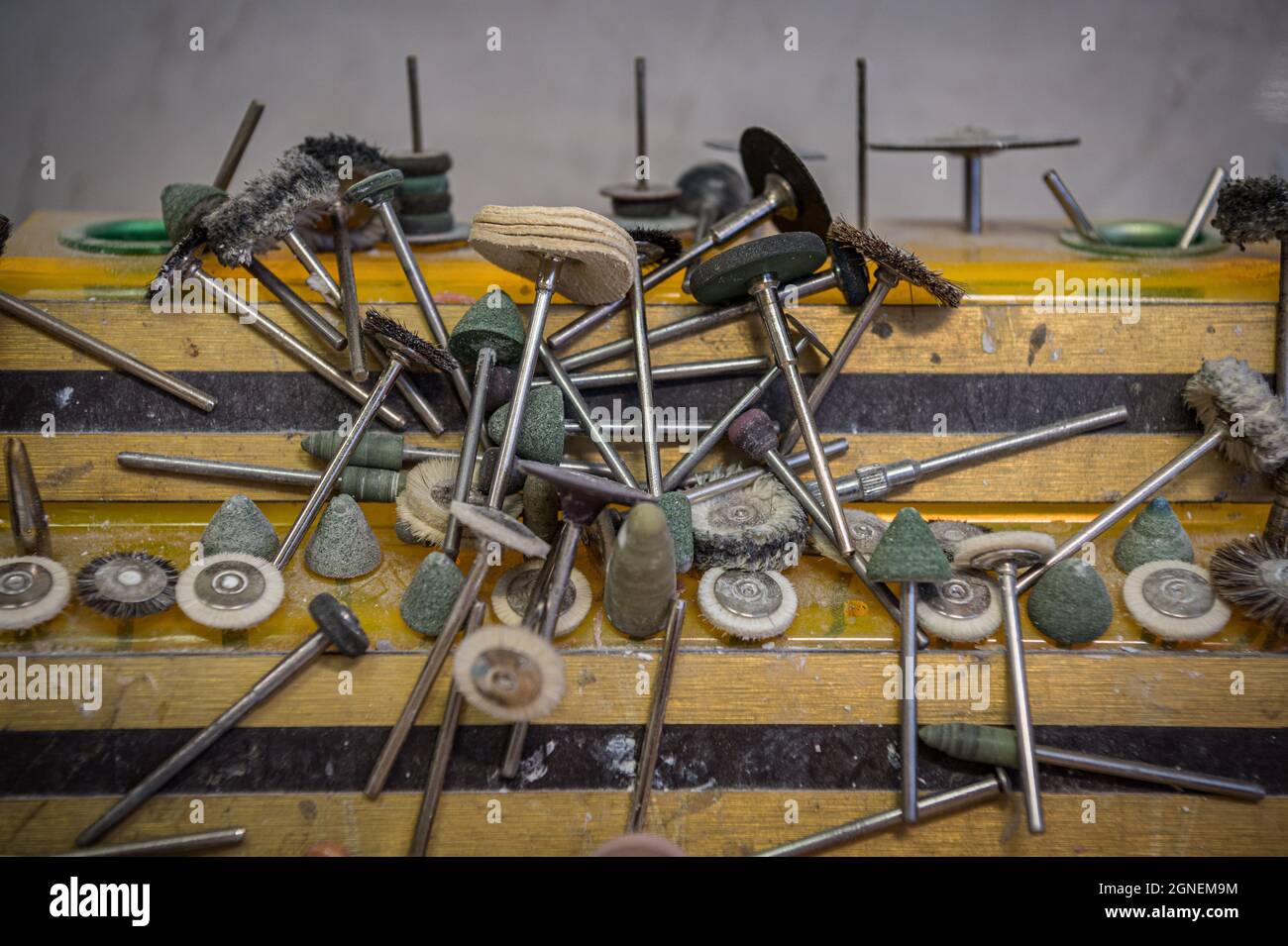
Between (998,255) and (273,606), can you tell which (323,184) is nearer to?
(273,606)

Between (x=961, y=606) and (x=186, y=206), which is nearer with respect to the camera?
(x=961, y=606)

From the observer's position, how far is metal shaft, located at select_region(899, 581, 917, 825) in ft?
4.70

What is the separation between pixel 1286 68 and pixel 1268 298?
0.76 m

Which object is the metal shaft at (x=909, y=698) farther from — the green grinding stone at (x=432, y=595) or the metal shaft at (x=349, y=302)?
the metal shaft at (x=349, y=302)

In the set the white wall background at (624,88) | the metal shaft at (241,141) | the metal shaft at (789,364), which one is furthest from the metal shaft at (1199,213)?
the metal shaft at (241,141)

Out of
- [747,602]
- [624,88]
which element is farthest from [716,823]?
[624,88]

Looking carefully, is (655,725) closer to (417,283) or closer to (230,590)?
(230,590)

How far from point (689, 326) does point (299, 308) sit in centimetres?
70

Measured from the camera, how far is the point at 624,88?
3420mm

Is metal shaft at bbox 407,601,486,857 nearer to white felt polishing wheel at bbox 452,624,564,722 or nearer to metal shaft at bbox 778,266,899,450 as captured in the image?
white felt polishing wheel at bbox 452,624,564,722

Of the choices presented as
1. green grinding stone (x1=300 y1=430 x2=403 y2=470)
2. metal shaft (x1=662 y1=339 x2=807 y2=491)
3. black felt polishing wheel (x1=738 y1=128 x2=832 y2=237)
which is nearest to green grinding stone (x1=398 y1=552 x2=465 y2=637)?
green grinding stone (x1=300 y1=430 x2=403 y2=470)

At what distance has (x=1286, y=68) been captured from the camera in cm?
230

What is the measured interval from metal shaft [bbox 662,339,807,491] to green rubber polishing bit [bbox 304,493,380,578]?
515 millimetres
